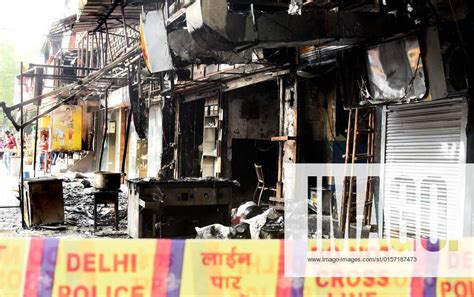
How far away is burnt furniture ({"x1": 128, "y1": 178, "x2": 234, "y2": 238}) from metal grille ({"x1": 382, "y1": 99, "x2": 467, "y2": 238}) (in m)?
3.56

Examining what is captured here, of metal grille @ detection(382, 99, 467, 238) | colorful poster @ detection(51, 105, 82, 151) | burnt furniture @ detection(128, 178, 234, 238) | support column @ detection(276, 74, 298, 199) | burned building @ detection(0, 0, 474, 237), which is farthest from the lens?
colorful poster @ detection(51, 105, 82, 151)

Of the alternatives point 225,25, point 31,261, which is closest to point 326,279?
point 31,261

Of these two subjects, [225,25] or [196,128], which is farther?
[196,128]

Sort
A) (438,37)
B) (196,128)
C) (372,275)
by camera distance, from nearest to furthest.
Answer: (372,275), (438,37), (196,128)

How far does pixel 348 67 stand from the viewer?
8.70 metres

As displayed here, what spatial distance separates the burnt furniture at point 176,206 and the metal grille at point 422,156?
3.56 metres

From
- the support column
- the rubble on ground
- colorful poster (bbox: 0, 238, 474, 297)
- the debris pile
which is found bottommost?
the debris pile

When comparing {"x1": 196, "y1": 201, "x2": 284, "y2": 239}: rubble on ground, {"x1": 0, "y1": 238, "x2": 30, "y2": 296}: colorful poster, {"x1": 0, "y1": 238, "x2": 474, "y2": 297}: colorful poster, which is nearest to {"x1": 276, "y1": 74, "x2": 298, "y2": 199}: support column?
{"x1": 196, "y1": 201, "x2": 284, "y2": 239}: rubble on ground

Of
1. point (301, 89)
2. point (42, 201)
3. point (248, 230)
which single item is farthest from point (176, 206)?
point (301, 89)

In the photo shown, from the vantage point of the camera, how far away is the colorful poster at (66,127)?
21.2m

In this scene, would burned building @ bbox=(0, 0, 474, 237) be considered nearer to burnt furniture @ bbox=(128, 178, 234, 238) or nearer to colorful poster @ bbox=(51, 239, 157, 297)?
burnt furniture @ bbox=(128, 178, 234, 238)

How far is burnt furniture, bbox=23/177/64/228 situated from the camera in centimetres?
1133

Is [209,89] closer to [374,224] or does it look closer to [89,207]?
[89,207]

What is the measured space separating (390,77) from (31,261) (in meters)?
6.05
